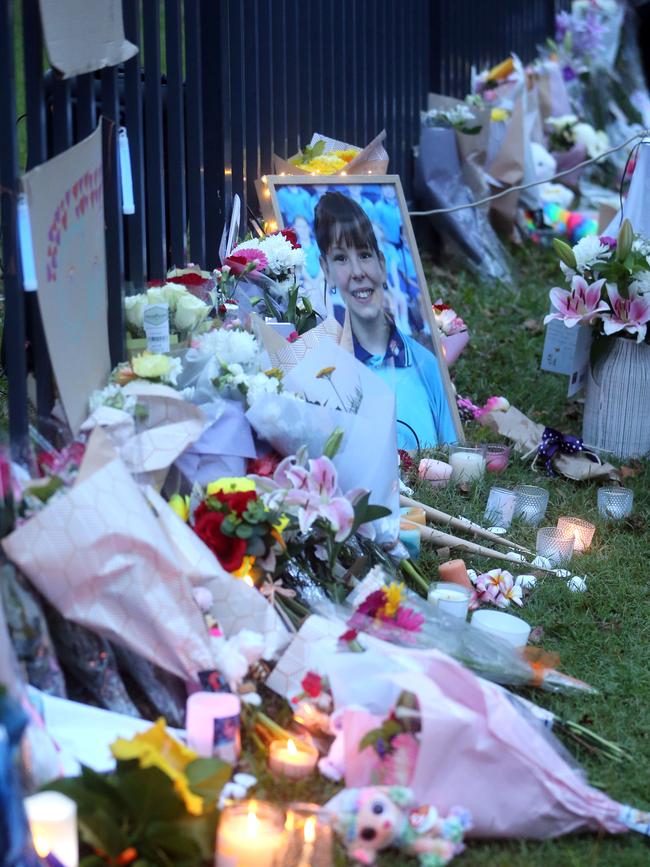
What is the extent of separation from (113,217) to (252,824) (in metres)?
1.79

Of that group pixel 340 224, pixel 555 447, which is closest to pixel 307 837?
pixel 555 447

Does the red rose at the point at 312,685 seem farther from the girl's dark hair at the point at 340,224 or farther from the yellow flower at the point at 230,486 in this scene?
the girl's dark hair at the point at 340,224

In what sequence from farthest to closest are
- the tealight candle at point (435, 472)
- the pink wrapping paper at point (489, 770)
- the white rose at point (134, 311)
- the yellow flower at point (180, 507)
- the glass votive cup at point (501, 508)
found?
the tealight candle at point (435, 472) → the glass votive cup at point (501, 508) → the white rose at point (134, 311) → the yellow flower at point (180, 507) → the pink wrapping paper at point (489, 770)

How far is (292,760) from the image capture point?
2381 millimetres

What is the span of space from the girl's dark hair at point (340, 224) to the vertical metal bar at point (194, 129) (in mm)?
622

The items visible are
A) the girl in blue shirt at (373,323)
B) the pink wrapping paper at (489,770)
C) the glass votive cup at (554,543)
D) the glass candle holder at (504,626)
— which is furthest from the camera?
the girl in blue shirt at (373,323)

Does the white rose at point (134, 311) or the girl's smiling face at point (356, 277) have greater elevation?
the white rose at point (134, 311)

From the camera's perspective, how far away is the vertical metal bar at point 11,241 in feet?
8.34

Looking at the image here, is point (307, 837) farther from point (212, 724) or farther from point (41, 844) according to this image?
point (41, 844)

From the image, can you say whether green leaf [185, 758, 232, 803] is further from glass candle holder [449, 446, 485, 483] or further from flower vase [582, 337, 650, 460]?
flower vase [582, 337, 650, 460]

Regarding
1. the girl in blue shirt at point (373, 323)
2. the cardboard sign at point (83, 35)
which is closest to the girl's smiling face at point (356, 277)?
the girl in blue shirt at point (373, 323)

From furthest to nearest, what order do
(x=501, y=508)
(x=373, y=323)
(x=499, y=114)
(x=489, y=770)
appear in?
(x=499, y=114) → (x=373, y=323) → (x=501, y=508) → (x=489, y=770)

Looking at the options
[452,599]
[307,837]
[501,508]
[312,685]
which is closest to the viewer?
[307,837]

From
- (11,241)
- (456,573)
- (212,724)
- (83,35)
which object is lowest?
(456,573)
